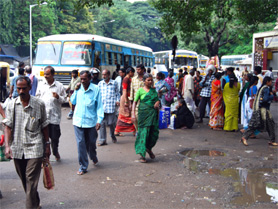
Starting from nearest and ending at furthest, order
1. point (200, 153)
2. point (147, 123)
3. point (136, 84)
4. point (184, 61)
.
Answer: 1. point (147, 123)
2. point (200, 153)
3. point (136, 84)
4. point (184, 61)

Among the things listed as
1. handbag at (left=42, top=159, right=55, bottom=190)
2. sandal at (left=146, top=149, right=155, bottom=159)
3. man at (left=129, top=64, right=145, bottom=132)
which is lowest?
sandal at (left=146, top=149, right=155, bottom=159)

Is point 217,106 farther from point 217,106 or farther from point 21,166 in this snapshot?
point 21,166

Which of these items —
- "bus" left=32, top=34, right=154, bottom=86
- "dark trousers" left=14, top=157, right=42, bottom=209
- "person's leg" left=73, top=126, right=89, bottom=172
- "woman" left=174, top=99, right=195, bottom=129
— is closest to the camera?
"dark trousers" left=14, top=157, right=42, bottom=209

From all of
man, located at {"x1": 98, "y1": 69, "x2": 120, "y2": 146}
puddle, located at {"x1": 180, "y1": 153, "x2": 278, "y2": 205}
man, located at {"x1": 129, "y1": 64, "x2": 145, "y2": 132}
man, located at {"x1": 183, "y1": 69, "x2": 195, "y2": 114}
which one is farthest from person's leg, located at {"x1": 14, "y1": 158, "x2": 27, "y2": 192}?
man, located at {"x1": 183, "y1": 69, "x2": 195, "y2": 114}

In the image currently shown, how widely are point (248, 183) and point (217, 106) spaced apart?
17.3ft

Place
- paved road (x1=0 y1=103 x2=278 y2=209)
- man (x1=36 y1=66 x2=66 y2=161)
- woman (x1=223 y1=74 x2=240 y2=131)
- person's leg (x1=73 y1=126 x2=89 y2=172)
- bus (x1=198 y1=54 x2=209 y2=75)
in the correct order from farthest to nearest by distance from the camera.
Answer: bus (x1=198 y1=54 x2=209 y2=75), woman (x1=223 y1=74 x2=240 y2=131), man (x1=36 y1=66 x2=66 y2=161), person's leg (x1=73 y1=126 x2=89 y2=172), paved road (x1=0 y1=103 x2=278 y2=209)

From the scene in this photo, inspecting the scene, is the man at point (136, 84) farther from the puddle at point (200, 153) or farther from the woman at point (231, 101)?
the woman at point (231, 101)

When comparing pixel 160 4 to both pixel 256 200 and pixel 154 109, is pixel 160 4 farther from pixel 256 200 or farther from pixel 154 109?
pixel 256 200

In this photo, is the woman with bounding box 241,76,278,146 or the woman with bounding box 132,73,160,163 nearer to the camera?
the woman with bounding box 132,73,160,163

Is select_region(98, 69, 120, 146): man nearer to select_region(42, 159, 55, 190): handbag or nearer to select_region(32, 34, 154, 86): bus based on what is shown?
select_region(42, 159, 55, 190): handbag

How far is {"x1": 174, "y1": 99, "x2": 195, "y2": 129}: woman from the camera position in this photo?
11.1 meters

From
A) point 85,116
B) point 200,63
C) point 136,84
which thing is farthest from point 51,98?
point 200,63

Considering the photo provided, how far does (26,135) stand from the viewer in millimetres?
4195

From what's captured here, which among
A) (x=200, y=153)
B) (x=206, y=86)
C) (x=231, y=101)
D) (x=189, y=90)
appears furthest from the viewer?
(x=189, y=90)
